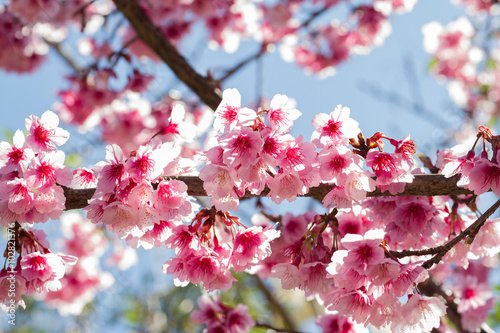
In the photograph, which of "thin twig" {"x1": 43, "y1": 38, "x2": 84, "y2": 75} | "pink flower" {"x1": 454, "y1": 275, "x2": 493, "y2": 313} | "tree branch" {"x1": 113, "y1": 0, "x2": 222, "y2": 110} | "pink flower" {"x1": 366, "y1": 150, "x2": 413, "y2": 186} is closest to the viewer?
"pink flower" {"x1": 366, "y1": 150, "x2": 413, "y2": 186}

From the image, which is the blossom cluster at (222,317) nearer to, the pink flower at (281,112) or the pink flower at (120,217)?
the pink flower at (120,217)

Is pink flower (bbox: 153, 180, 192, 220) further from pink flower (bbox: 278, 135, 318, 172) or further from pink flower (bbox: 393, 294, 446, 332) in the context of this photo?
pink flower (bbox: 393, 294, 446, 332)

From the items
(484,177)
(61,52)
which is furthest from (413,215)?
(61,52)

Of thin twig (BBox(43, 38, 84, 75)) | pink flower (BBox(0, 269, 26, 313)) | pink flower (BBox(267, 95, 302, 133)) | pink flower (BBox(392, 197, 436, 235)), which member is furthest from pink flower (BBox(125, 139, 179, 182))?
thin twig (BBox(43, 38, 84, 75))

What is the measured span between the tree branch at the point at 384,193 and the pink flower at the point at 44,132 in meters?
0.18

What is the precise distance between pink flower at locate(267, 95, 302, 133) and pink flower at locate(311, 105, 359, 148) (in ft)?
0.25

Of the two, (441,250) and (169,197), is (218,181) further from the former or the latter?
(441,250)

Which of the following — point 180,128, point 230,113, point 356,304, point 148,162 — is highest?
point 180,128

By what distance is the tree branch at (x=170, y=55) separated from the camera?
290cm

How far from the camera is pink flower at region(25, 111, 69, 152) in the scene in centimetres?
169

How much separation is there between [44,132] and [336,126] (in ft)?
3.46

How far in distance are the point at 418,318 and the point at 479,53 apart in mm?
6475

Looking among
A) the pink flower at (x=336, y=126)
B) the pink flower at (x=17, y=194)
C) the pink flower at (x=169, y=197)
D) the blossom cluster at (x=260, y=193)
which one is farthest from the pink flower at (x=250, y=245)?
the pink flower at (x=17, y=194)

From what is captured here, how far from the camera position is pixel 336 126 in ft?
5.16
